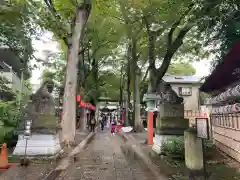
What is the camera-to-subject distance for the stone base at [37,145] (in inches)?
368

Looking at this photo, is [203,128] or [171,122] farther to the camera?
[171,122]

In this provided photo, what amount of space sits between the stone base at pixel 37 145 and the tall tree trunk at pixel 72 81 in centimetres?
315

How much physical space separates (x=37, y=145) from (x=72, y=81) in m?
4.57

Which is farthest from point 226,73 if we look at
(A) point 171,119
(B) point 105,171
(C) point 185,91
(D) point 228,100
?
(C) point 185,91

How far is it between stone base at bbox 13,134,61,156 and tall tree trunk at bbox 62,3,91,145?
315 centimetres

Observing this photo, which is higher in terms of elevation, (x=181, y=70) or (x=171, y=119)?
(x=181, y=70)

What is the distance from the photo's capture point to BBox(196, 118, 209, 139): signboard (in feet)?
19.1

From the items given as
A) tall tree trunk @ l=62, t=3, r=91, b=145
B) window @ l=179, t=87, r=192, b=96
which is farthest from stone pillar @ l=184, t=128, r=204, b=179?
window @ l=179, t=87, r=192, b=96

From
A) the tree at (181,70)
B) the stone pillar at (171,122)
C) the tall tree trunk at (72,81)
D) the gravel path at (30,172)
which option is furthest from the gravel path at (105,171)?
the tree at (181,70)

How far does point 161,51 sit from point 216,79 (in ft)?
25.3

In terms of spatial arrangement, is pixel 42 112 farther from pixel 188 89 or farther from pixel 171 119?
pixel 188 89

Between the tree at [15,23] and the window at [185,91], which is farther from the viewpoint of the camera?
the window at [185,91]

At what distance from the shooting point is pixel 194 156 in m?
6.46

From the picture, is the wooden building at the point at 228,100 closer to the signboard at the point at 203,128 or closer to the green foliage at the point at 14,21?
the signboard at the point at 203,128
